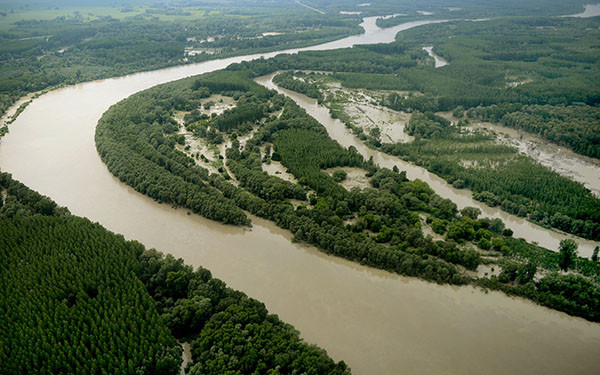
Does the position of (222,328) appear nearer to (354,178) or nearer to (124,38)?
(354,178)

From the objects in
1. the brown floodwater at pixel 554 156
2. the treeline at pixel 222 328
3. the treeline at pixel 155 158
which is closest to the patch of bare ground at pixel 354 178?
the treeline at pixel 155 158

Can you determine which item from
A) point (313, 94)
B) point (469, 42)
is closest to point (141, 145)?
point (313, 94)

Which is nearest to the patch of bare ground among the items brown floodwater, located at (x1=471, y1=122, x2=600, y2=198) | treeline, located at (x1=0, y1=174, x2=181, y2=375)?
treeline, located at (x1=0, y1=174, x2=181, y2=375)

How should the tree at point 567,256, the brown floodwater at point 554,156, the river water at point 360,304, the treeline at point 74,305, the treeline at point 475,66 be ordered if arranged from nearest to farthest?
the treeline at point 74,305 → the river water at point 360,304 → the tree at point 567,256 → the brown floodwater at point 554,156 → the treeline at point 475,66

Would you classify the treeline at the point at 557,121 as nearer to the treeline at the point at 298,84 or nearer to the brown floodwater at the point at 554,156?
the brown floodwater at the point at 554,156

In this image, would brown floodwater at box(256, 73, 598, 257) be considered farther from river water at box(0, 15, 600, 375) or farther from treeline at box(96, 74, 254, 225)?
treeline at box(96, 74, 254, 225)

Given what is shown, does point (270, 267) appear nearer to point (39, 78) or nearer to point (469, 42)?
point (39, 78)

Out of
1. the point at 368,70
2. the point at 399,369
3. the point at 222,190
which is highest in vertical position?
the point at 368,70
